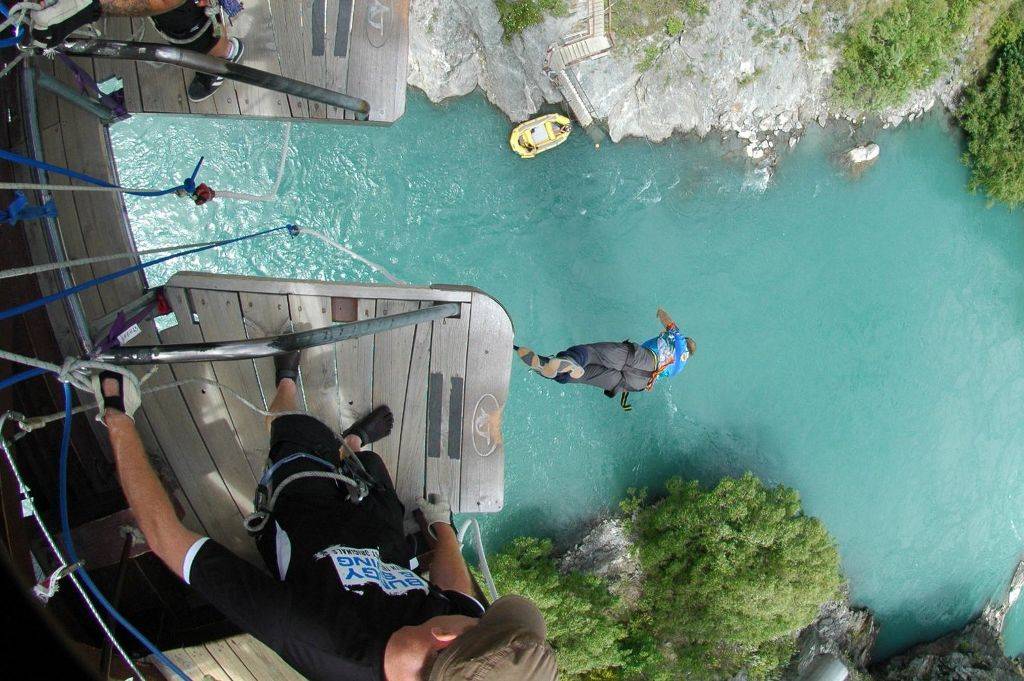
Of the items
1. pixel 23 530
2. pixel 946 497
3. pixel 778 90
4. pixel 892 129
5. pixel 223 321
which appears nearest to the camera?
pixel 23 530

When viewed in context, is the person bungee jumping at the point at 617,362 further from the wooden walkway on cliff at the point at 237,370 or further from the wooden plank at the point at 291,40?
the wooden plank at the point at 291,40

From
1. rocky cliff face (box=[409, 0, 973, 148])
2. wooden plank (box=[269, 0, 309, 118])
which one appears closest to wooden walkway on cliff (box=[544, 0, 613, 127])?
Result: rocky cliff face (box=[409, 0, 973, 148])

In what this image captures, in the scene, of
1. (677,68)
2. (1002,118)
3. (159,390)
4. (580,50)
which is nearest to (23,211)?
(159,390)

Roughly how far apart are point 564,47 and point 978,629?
10205mm

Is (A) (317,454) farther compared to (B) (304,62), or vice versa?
(B) (304,62)

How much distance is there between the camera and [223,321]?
3.23 metres

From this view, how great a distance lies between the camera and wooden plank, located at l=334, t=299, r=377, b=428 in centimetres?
339

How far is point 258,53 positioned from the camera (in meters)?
3.80

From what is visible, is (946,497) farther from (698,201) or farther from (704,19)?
(704,19)

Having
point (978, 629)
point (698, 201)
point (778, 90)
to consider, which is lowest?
point (978, 629)

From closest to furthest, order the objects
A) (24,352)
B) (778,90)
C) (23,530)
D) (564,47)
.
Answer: (23,530)
(24,352)
(564,47)
(778,90)

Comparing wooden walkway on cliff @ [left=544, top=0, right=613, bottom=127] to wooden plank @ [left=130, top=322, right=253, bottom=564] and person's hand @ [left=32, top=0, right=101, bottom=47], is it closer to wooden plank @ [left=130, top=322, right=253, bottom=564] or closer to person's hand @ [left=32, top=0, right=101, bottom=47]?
person's hand @ [left=32, top=0, right=101, bottom=47]

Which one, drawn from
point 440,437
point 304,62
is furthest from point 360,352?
point 304,62

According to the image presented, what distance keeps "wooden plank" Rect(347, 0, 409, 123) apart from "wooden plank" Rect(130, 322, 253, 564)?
1899 millimetres
